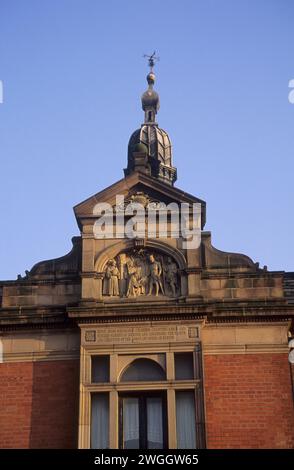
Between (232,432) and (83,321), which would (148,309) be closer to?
(83,321)

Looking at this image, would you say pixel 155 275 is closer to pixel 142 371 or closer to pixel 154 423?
pixel 142 371

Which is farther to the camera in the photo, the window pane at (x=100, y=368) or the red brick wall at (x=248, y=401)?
the window pane at (x=100, y=368)

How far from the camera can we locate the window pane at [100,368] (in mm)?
23406

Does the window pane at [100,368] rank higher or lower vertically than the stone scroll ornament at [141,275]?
lower

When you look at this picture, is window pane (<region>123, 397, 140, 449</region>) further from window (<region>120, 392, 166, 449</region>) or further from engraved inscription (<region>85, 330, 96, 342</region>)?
engraved inscription (<region>85, 330, 96, 342</region>)

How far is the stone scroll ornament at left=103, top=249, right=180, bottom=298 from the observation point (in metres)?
24.3

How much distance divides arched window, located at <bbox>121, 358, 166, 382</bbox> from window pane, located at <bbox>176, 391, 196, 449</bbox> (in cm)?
81

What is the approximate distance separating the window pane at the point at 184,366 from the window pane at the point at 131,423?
1386mm

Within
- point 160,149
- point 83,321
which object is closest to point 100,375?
point 83,321

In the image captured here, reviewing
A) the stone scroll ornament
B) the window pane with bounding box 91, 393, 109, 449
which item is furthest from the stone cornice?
the window pane with bounding box 91, 393, 109, 449

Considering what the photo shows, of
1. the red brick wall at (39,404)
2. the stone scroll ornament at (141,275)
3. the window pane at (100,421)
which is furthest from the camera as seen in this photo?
the stone scroll ornament at (141,275)

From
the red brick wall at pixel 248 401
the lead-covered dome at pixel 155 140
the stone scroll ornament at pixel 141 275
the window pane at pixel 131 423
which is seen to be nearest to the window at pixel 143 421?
the window pane at pixel 131 423

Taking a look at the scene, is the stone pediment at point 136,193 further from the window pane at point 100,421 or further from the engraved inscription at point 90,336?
the window pane at point 100,421
